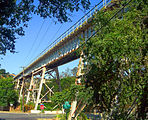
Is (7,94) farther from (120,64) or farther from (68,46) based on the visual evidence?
(120,64)

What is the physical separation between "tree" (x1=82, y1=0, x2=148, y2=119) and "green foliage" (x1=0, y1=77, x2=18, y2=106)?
1701 inches

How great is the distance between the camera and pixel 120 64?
845cm

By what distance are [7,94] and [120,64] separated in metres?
44.5

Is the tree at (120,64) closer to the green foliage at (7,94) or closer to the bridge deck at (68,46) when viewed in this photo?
the bridge deck at (68,46)

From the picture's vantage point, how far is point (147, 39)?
8.00 metres

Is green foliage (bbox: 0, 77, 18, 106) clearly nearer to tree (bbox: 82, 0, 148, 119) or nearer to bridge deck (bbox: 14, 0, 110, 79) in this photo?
bridge deck (bbox: 14, 0, 110, 79)

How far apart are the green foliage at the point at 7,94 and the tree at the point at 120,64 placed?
43.2 m

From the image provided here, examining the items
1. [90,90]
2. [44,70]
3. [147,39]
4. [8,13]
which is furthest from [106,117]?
[44,70]

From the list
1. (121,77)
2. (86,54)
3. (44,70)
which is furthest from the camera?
(44,70)

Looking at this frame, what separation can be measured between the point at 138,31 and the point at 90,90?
299cm

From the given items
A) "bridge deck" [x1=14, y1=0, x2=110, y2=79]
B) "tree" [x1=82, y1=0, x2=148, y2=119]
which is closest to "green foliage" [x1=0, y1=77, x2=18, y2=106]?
"bridge deck" [x1=14, y1=0, x2=110, y2=79]

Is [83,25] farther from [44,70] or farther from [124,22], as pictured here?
Answer: [44,70]

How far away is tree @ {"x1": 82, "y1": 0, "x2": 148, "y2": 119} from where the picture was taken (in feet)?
25.7

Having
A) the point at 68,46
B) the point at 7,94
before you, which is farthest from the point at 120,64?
the point at 7,94
